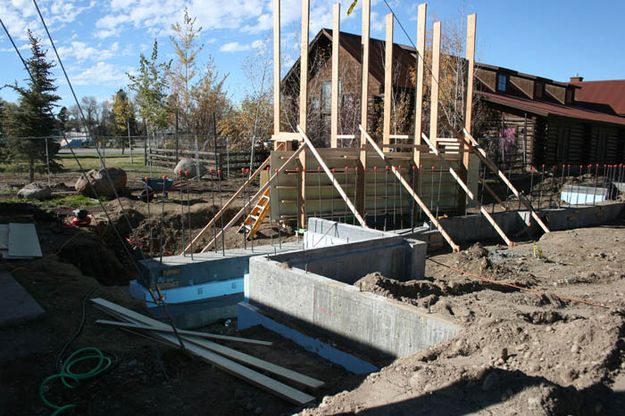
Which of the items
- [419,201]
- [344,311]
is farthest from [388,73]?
[344,311]

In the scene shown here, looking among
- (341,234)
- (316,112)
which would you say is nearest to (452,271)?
(341,234)

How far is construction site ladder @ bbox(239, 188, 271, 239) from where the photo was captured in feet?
37.6

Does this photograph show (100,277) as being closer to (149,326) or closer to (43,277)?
(43,277)

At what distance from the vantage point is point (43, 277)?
7383 mm

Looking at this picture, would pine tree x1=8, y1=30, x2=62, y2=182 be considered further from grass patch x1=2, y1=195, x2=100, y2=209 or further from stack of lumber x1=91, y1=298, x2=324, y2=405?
stack of lumber x1=91, y1=298, x2=324, y2=405

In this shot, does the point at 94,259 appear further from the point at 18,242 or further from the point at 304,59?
the point at 304,59

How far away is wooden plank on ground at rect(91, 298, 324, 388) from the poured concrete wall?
2.86ft

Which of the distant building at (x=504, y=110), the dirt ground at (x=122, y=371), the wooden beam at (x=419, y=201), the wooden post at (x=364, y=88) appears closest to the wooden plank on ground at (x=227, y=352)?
the dirt ground at (x=122, y=371)

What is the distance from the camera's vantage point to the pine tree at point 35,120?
18.9 metres

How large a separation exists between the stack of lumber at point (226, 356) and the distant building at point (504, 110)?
1740 centimetres

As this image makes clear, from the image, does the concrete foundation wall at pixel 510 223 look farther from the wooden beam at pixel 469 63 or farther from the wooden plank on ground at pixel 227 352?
the wooden plank on ground at pixel 227 352

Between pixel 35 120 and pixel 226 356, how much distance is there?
19.1 m

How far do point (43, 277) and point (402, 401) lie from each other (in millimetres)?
6087

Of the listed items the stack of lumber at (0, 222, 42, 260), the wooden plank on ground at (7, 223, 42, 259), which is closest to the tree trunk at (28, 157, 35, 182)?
the stack of lumber at (0, 222, 42, 260)
